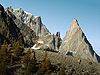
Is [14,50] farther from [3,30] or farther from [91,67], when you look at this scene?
[3,30]

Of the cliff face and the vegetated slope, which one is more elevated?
the cliff face

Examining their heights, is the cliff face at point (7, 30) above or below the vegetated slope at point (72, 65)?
above

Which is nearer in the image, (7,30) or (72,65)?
(72,65)

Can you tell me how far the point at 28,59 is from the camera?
10869cm

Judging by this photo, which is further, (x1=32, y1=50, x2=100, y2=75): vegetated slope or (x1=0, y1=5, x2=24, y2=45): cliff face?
(x1=0, y1=5, x2=24, y2=45): cliff face

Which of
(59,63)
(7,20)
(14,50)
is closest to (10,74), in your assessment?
(14,50)

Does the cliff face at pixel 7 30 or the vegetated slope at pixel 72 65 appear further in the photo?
the cliff face at pixel 7 30

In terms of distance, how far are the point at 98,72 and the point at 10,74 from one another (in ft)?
137

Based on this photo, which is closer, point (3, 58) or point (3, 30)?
point (3, 58)

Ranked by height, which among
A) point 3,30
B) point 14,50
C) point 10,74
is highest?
point 3,30

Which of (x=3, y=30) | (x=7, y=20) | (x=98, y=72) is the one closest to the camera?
(x=98, y=72)

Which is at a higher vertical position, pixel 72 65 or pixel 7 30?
pixel 7 30

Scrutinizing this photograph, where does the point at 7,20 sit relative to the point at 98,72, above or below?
above

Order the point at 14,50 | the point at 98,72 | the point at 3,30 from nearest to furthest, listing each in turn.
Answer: the point at 14,50
the point at 98,72
the point at 3,30
